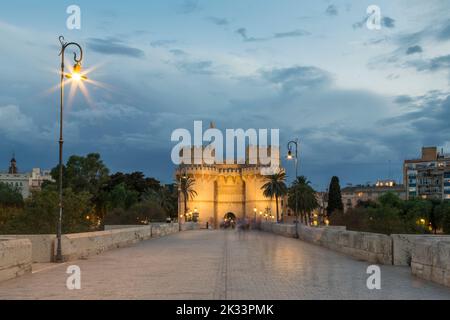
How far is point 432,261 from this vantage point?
1221cm

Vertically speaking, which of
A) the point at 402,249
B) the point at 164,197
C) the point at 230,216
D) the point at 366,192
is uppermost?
the point at 366,192

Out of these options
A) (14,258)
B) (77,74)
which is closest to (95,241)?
(77,74)

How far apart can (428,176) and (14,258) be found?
141m

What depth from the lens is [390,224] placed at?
41.9 m

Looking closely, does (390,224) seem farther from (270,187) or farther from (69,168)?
(69,168)

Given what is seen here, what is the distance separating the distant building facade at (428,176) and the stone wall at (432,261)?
128426 millimetres

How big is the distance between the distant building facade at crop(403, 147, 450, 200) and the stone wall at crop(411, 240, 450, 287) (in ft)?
421

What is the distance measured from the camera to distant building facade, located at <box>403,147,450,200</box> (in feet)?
458

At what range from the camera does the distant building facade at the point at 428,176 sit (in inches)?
5497

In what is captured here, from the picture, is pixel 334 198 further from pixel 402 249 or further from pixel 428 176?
pixel 402 249

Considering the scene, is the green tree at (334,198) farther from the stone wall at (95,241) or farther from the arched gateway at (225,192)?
the stone wall at (95,241)

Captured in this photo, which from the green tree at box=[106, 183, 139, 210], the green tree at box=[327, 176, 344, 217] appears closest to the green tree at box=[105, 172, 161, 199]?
the green tree at box=[106, 183, 139, 210]
